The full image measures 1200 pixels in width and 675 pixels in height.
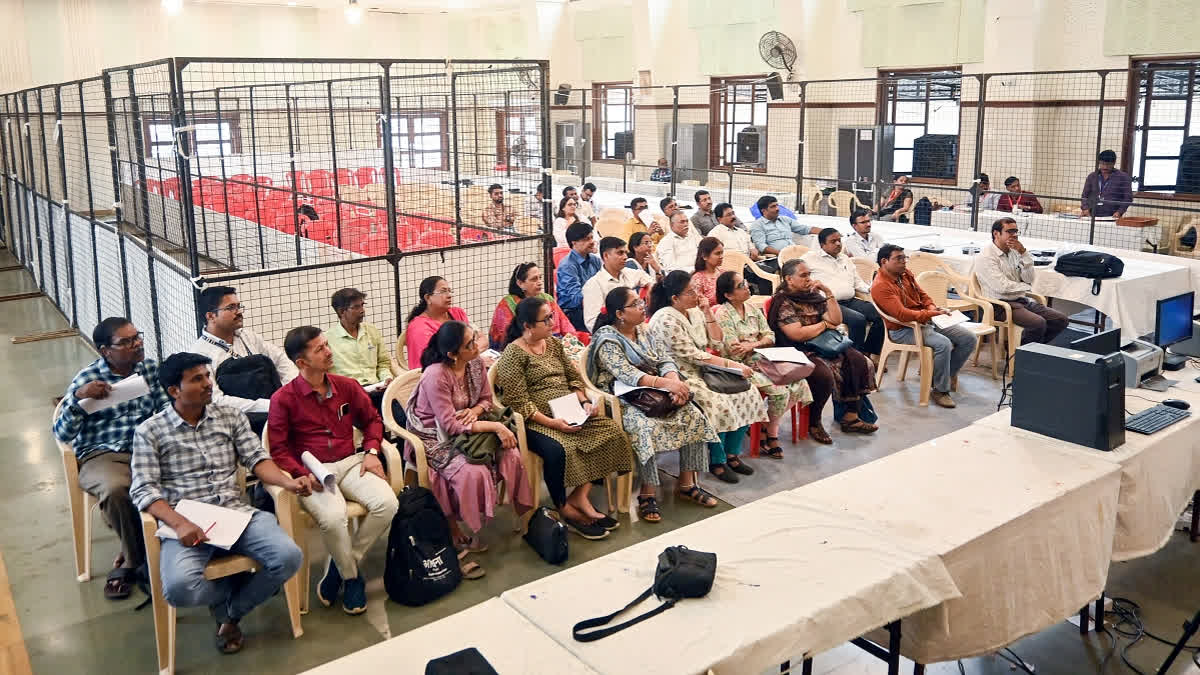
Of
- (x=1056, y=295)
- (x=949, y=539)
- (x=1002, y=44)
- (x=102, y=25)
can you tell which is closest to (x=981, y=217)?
(x=1002, y=44)

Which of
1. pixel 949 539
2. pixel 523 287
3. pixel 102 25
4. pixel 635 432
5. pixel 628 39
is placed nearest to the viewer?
pixel 949 539

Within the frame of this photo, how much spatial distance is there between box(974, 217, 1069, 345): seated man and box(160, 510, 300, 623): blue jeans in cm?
534

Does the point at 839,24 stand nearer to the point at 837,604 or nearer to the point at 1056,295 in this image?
the point at 1056,295

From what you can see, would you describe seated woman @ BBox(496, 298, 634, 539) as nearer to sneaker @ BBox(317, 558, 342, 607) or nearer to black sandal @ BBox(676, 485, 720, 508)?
black sandal @ BBox(676, 485, 720, 508)

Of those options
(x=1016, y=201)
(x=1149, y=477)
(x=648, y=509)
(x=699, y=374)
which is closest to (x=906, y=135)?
(x=1016, y=201)

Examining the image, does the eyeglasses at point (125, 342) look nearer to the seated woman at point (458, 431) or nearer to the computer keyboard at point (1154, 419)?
the seated woman at point (458, 431)

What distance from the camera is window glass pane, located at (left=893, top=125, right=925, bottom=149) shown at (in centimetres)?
1306

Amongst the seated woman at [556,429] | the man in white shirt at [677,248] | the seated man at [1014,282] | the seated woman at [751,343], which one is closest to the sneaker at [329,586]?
the seated woman at [556,429]

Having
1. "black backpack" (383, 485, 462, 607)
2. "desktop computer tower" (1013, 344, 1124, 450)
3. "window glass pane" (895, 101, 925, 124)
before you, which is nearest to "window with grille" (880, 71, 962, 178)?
"window glass pane" (895, 101, 925, 124)

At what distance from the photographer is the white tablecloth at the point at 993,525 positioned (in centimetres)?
289

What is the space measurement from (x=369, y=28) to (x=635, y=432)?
616 inches

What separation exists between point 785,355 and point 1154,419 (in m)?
1.89

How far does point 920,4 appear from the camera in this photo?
1211 centimetres

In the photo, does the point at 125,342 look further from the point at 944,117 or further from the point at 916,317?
the point at 944,117
